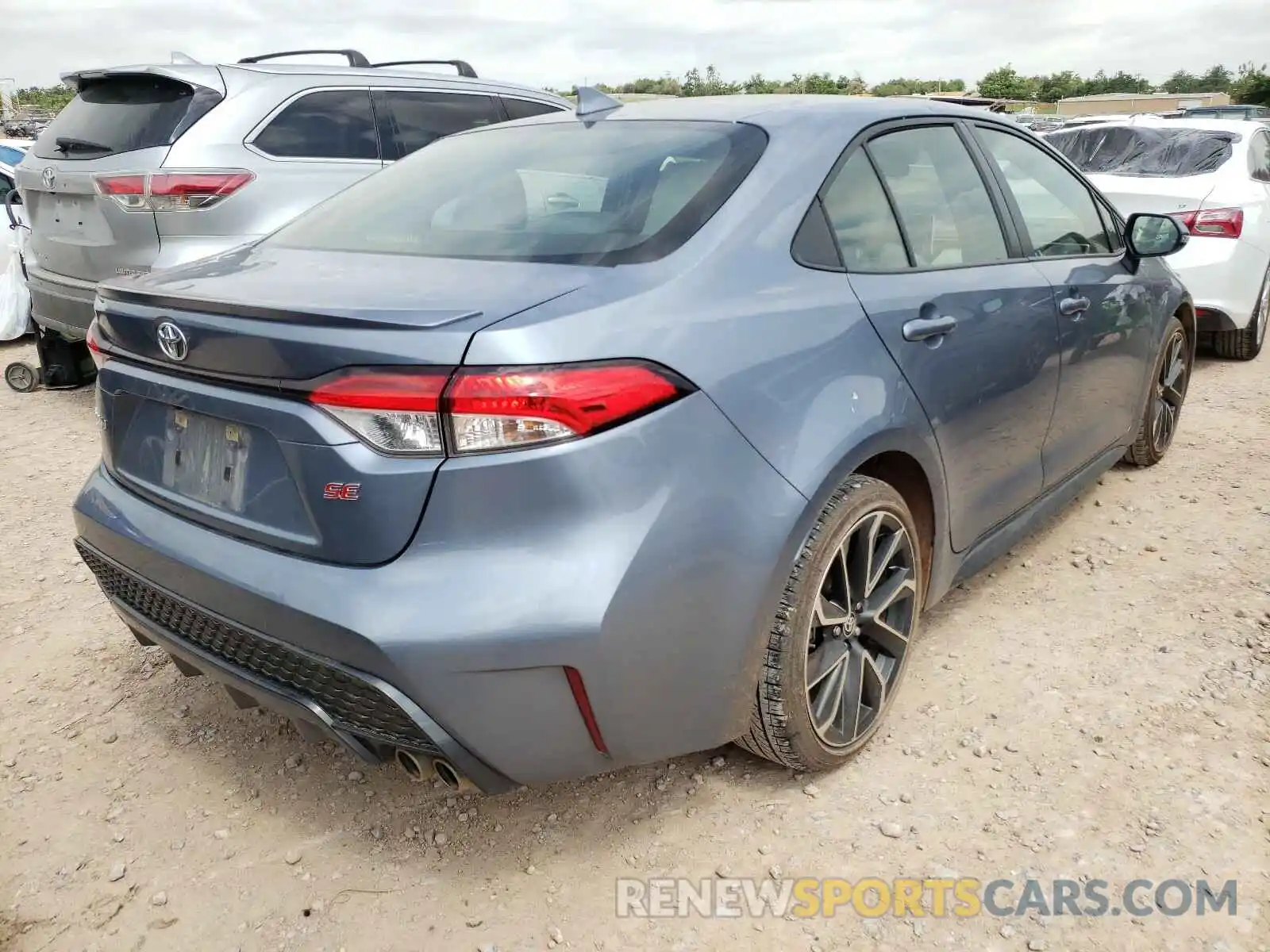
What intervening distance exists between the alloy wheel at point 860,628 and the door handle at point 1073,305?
3.52 feet

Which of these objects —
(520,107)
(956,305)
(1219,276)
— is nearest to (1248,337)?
(1219,276)

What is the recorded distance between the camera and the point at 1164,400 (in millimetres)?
4465

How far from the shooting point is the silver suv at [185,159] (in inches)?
183

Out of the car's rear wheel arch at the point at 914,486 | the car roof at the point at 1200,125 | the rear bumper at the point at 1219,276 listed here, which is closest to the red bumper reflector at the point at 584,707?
the car's rear wheel arch at the point at 914,486

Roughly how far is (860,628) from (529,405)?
45.6 inches

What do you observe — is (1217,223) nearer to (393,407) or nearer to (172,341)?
(393,407)

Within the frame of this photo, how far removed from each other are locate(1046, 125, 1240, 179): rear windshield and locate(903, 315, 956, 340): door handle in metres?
4.81

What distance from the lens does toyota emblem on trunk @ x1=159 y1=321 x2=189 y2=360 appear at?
194cm

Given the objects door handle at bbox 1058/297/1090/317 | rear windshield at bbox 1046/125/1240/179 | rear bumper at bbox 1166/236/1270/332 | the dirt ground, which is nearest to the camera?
the dirt ground

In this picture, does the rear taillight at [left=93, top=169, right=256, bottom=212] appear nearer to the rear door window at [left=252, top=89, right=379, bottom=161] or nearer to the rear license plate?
the rear door window at [left=252, top=89, right=379, bottom=161]

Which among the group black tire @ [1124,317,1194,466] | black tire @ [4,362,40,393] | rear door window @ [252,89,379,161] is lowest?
black tire @ [4,362,40,393]

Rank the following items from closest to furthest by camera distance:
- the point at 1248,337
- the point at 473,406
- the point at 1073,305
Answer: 1. the point at 473,406
2. the point at 1073,305
3. the point at 1248,337

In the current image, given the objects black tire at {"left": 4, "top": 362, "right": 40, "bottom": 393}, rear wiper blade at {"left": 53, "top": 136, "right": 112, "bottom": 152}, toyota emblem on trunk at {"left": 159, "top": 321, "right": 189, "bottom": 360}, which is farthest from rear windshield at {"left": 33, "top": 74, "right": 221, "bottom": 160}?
toyota emblem on trunk at {"left": 159, "top": 321, "right": 189, "bottom": 360}

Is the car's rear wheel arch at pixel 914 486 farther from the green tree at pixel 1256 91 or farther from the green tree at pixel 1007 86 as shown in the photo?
the green tree at pixel 1007 86
